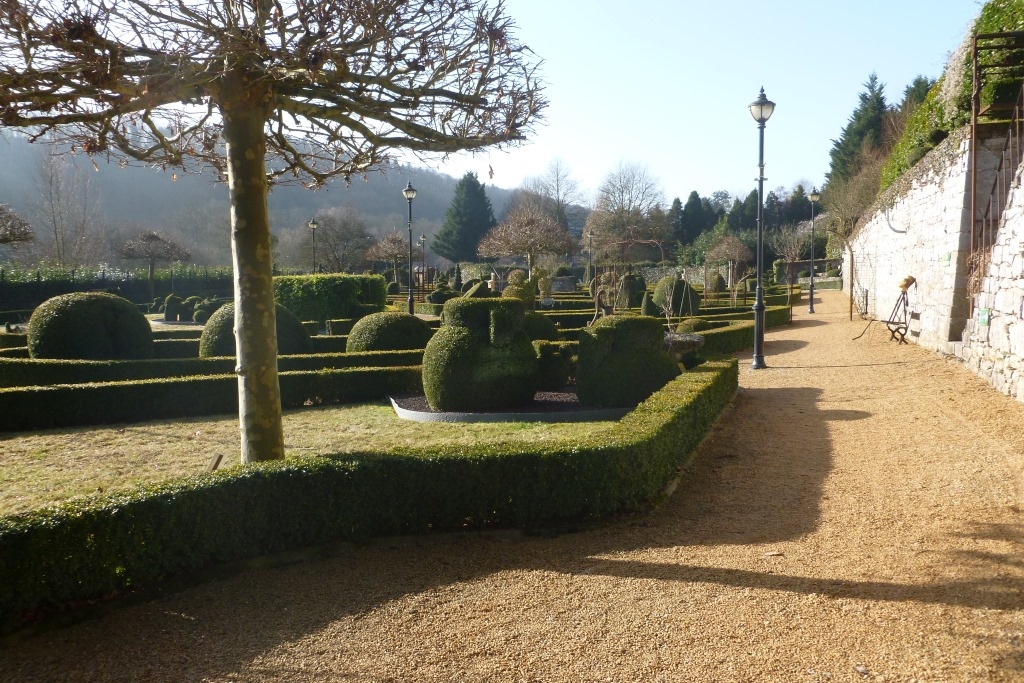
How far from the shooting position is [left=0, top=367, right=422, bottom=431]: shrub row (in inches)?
377

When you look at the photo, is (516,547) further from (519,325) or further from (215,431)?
(215,431)

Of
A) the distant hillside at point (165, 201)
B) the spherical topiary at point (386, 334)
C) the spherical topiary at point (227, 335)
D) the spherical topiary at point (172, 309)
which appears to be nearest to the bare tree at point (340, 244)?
the distant hillside at point (165, 201)

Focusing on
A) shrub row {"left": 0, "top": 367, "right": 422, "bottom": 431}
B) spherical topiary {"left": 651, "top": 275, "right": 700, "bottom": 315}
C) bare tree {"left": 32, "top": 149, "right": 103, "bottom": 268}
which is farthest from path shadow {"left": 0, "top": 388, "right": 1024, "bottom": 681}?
bare tree {"left": 32, "top": 149, "right": 103, "bottom": 268}

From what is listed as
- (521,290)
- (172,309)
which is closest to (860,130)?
(521,290)

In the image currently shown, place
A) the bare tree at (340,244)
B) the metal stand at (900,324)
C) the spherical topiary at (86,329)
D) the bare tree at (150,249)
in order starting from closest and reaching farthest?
the spherical topiary at (86,329) < the metal stand at (900,324) < the bare tree at (150,249) < the bare tree at (340,244)

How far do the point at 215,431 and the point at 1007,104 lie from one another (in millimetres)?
11819

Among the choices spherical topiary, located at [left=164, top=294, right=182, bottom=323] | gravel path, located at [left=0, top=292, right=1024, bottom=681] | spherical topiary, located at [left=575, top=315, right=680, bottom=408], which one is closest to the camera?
gravel path, located at [left=0, top=292, right=1024, bottom=681]

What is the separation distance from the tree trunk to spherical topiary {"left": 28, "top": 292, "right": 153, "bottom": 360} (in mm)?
9065

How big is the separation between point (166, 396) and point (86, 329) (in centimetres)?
384

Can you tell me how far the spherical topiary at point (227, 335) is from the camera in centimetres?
1272

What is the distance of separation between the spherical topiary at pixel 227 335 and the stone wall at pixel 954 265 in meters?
10.7

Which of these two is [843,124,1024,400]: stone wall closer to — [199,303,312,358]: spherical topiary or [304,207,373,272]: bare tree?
[199,303,312,358]: spherical topiary

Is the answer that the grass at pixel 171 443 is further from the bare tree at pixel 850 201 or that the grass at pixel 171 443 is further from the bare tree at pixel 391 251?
the bare tree at pixel 391 251

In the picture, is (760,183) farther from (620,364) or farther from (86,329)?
(86,329)
